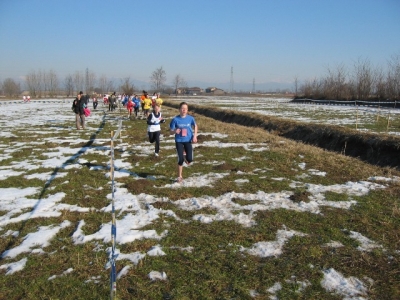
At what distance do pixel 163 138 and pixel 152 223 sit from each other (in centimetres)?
1084

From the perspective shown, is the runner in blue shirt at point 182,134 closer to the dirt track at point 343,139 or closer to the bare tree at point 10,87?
the dirt track at point 343,139

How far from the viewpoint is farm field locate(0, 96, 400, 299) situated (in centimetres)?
401

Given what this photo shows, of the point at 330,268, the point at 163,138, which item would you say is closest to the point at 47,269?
the point at 330,268

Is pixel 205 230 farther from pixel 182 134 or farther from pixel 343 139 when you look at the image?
pixel 343 139

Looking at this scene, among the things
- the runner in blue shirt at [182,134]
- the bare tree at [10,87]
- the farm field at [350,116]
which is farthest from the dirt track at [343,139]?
the bare tree at [10,87]

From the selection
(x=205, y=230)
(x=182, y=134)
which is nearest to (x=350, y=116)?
(x=182, y=134)

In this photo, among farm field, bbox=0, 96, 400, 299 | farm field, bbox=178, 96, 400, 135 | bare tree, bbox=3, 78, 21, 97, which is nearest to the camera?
farm field, bbox=0, 96, 400, 299

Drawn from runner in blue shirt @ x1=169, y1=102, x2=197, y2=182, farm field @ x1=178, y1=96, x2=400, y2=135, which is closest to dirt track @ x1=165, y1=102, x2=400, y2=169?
farm field @ x1=178, y1=96, x2=400, y2=135

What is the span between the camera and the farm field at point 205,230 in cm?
401

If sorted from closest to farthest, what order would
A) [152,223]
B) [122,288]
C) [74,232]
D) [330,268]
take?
[122,288] < [330,268] < [74,232] < [152,223]

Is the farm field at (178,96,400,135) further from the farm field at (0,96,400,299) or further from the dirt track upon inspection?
the farm field at (0,96,400,299)

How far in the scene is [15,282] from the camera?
4074 millimetres

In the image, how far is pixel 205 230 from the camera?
5566mm

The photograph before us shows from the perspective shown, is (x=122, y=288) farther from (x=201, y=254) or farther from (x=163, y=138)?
(x=163, y=138)
